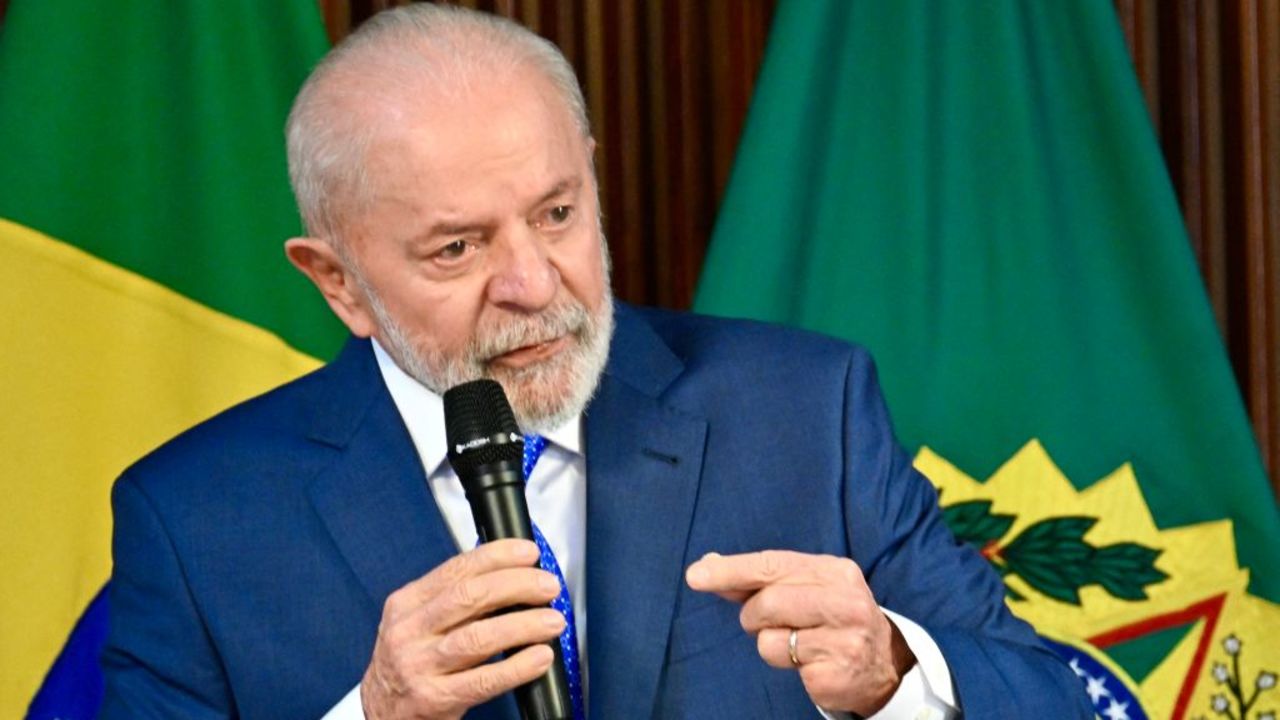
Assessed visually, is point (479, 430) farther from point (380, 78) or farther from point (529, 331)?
point (380, 78)

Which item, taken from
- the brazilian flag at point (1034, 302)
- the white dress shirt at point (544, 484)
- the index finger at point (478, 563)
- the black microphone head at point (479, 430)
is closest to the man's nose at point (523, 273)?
the white dress shirt at point (544, 484)

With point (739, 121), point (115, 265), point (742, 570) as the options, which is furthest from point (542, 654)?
point (739, 121)

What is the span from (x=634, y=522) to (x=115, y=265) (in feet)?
3.61

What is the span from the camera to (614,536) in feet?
6.50

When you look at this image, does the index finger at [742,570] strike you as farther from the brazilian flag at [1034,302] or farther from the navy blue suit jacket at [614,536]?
the brazilian flag at [1034,302]

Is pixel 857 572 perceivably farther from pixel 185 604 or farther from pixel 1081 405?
pixel 1081 405

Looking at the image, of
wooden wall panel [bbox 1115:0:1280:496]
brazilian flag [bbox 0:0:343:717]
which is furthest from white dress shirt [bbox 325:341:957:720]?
wooden wall panel [bbox 1115:0:1280:496]

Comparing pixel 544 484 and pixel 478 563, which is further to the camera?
pixel 544 484

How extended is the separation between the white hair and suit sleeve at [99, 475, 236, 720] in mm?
427

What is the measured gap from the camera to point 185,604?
2.01 metres

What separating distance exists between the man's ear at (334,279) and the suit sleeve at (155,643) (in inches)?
13.1

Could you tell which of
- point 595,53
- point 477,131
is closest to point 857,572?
point 477,131

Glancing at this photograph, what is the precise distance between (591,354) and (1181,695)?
4.04 feet

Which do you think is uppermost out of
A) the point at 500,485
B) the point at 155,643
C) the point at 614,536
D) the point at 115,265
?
the point at 500,485
